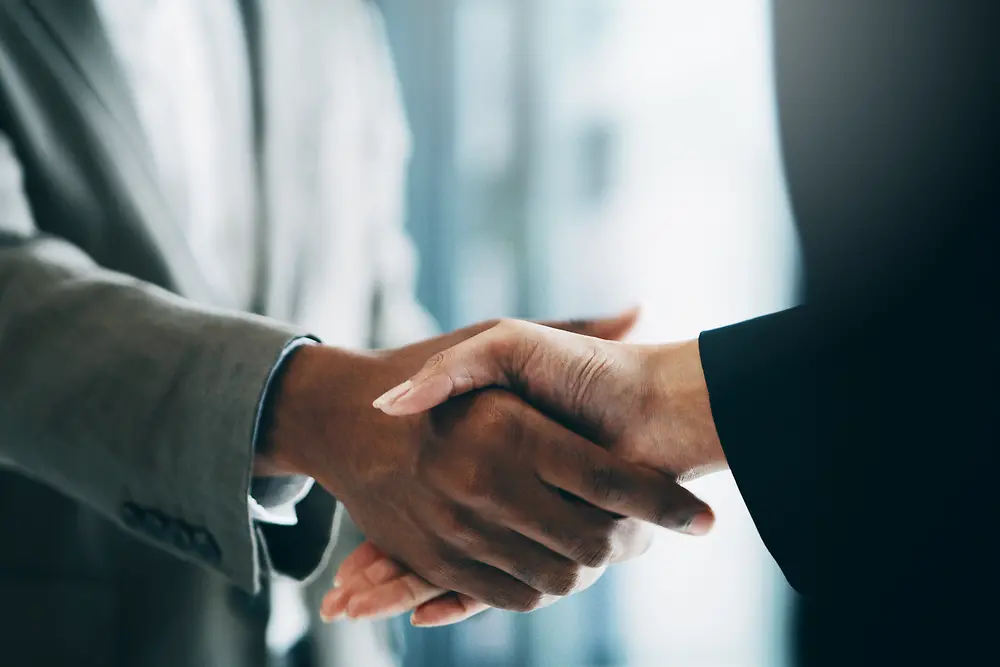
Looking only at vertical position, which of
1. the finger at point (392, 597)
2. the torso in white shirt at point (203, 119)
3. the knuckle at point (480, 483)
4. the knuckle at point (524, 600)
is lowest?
the finger at point (392, 597)

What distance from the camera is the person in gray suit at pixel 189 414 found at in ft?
2.37

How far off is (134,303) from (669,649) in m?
1.54

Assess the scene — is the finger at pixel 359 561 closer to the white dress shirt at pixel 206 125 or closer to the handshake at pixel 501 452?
the handshake at pixel 501 452

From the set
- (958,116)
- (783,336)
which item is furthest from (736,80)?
(783,336)

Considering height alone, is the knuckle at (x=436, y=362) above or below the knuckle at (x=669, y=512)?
above


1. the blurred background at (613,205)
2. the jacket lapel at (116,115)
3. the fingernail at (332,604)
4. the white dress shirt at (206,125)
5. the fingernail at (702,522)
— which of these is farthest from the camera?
the blurred background at (613,205)

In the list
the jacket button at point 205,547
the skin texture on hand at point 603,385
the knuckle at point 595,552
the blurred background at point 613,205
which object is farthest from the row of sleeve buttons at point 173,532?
the blurred background at point 613,205

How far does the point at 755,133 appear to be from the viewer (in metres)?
1.85

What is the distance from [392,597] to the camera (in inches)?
31.3

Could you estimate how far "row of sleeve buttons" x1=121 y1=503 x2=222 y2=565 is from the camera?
0.73 metres

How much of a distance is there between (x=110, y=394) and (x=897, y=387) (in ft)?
2.28

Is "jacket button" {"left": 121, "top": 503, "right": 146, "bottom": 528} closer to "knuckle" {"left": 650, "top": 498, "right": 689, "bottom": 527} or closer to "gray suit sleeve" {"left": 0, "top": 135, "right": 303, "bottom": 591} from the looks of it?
"gray suit sleeve" {"left": 0, "top": 135, "right": 303, "bottom": 591}

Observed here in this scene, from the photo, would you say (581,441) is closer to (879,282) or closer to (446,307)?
(879,282)

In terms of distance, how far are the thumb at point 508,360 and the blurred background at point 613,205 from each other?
108cm
